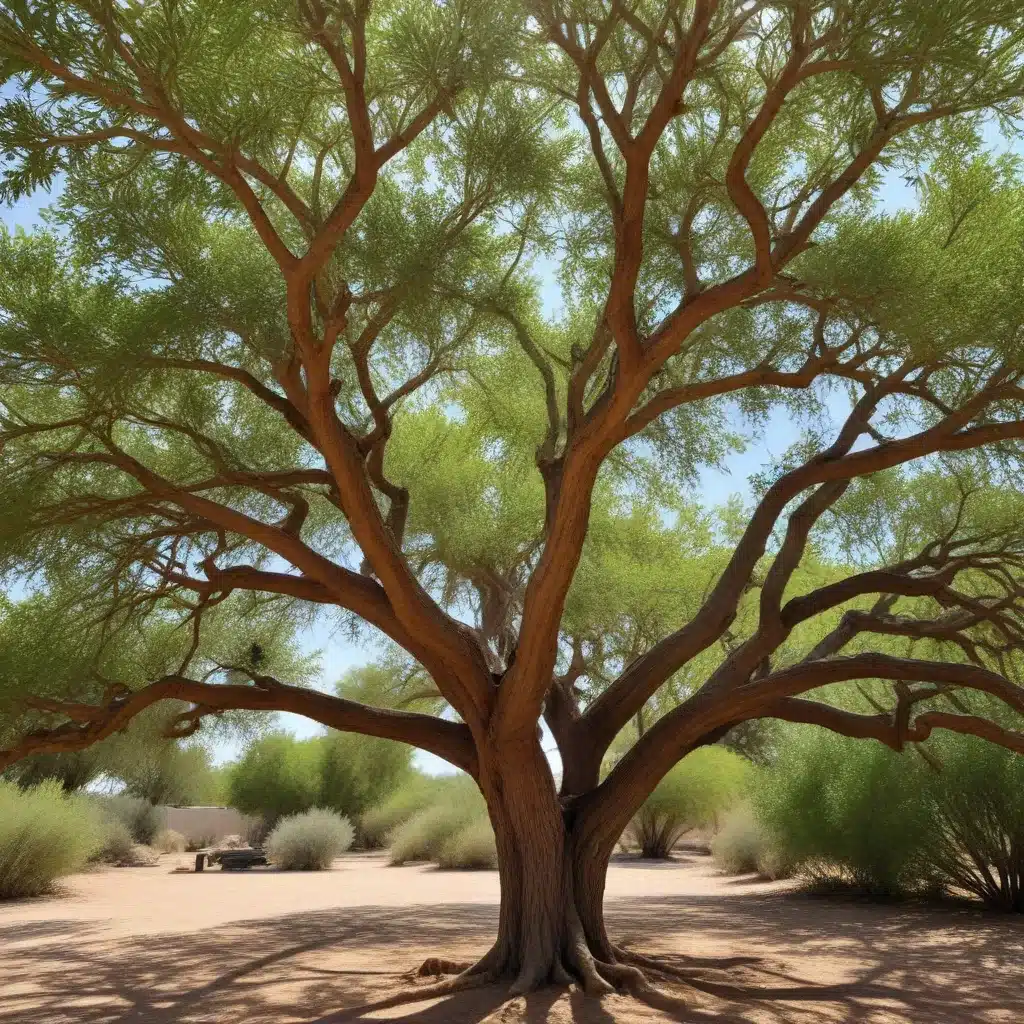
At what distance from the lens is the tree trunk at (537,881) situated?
717 centimetres

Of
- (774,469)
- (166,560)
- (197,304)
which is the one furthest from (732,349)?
(166,560)

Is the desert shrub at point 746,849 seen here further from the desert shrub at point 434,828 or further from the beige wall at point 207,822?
the beige wall at point 207,822

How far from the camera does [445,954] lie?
8.91m

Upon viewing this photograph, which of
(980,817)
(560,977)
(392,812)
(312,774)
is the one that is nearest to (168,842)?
(312,774)

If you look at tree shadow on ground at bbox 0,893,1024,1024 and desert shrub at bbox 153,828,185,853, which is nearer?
tree shadow on ground at bbox 0,893,1024,1024

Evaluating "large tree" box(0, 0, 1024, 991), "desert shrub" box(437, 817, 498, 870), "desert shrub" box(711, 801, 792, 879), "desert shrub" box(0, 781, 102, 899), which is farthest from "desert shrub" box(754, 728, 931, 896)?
"desert shrub" box(0, 781, 102, 899)

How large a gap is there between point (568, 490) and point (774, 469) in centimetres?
447

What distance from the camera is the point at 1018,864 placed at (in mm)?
12477

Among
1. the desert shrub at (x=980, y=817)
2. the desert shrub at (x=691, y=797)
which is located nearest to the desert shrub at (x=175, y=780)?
the desert shrub at (x=691, y=797)

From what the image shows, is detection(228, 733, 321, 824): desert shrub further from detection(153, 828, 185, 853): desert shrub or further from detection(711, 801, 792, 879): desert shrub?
detection(711, 801, 792, 879): desert shrub

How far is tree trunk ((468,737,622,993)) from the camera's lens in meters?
7.17

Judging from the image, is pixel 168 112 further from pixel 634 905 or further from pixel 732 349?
pixel 634 905

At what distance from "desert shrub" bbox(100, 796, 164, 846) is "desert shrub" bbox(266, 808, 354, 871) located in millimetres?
6488

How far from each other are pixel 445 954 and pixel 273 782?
2270 cm
